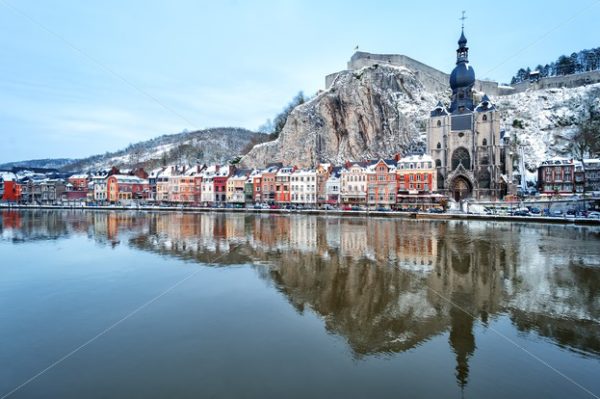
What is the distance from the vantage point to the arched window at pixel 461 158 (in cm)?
5306

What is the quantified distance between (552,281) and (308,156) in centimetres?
5501

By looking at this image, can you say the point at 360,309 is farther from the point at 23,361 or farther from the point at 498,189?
the point at 498,189

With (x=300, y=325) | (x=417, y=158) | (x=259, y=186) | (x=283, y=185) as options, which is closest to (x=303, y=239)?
(x=300, y=325)

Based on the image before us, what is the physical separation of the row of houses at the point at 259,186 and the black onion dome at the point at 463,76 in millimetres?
13947

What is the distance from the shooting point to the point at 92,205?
67.4m

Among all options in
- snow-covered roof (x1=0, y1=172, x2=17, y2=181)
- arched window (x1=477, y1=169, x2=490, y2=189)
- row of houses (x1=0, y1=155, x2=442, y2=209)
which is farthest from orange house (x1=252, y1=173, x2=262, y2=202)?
snow-covered roof (x1=0, y1=172, x2=17, y2=181)

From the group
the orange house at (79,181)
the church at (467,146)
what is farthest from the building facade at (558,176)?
the orange house at (79,181)

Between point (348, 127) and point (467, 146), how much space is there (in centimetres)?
2079

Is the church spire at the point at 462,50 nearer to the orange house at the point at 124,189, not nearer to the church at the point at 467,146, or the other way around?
the church at the point at 467,146

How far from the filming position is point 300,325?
9227 millimetres

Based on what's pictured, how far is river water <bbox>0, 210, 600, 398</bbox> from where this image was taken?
6.58 meters

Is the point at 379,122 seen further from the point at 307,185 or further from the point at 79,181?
the point at 79,181

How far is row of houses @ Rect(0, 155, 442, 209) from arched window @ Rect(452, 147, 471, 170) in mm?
6223

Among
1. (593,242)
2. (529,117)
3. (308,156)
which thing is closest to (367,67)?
(308,156)
